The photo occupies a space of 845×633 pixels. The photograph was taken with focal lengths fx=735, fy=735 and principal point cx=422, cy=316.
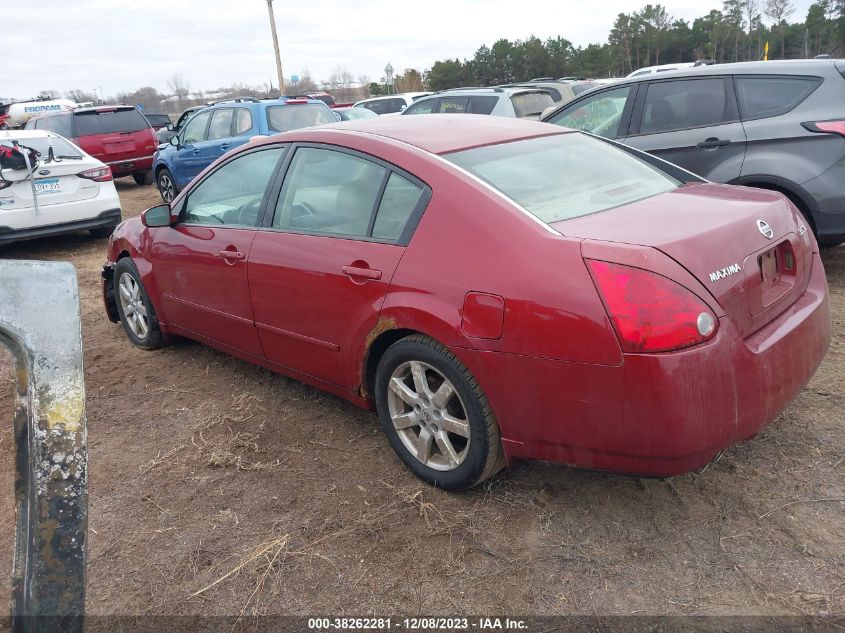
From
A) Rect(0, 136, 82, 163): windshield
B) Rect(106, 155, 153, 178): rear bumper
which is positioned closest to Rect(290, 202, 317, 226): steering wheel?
Rect(0, 136, 82, 163): windshield

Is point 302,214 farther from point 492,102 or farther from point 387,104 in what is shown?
point 387,104

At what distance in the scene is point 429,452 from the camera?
3.16 m

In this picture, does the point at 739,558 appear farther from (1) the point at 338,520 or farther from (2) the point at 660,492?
(1) the point at 338,520

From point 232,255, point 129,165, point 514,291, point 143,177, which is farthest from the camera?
point 143,177

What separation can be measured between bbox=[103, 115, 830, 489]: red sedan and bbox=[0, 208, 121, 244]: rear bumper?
5.44m

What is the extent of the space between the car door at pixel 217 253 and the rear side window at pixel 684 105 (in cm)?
368

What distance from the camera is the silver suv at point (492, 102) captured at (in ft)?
35.9

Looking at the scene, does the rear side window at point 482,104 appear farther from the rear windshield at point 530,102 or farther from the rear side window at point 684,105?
the rear side window at point 684,105

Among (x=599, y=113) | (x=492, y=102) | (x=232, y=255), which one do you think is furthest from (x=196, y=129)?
(x=232, y=255)

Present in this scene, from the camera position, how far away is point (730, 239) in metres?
2.64

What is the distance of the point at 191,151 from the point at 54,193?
3.13 meters

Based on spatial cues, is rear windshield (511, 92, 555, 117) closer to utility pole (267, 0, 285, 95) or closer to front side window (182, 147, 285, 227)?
front side window (182, 147, 285, 227)

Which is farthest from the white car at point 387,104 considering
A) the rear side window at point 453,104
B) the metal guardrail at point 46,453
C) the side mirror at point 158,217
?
the metal guardrail at point 46,453

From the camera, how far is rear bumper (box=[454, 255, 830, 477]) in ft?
7.80
